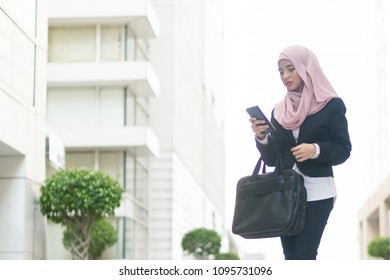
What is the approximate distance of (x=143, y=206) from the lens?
3052 cm

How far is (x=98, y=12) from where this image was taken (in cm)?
2686

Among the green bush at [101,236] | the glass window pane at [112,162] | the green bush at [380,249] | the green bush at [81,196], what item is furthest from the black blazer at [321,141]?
the green bush at [380,249]

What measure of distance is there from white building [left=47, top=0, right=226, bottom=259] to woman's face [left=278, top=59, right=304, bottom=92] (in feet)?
63.3

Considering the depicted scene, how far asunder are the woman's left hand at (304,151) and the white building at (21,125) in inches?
316

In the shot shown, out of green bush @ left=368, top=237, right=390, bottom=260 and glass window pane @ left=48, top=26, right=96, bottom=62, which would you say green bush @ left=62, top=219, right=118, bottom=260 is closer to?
glass window pane @ left=48, top=26, right=96, bottom=62

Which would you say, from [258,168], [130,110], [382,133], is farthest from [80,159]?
[258,168]

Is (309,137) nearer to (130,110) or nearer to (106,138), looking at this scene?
(106,138)

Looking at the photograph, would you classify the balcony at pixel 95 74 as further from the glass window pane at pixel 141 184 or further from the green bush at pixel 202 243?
the green bush at pixel 202 243

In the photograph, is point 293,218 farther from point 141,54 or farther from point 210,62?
point 210,62

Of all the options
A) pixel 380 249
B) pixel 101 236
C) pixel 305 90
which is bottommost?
pixel 305 90

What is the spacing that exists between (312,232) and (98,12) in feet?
73.5

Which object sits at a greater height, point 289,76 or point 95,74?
point 95,74

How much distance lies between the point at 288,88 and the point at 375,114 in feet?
123

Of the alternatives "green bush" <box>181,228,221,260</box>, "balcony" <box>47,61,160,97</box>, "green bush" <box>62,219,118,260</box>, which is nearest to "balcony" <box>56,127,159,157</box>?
"balcony" <box>47,61,160,97</box>
